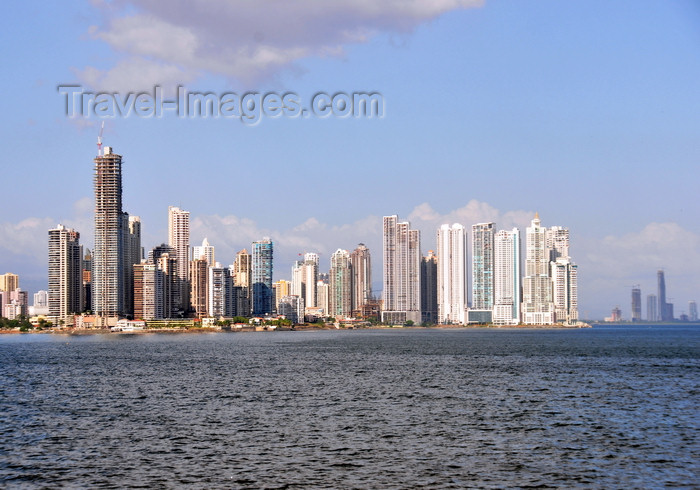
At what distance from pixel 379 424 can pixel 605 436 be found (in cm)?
1488

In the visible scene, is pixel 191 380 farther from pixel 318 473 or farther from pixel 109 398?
pixel 318 473

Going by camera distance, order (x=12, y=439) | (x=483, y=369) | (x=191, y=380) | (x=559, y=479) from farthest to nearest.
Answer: (x=483, y=369)
(x=191, y=380)
(x=12, y=439)
(x=559, y=479)

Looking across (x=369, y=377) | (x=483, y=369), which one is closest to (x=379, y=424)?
(x=369, y=377)

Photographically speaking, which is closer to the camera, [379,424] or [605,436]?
[605,436]

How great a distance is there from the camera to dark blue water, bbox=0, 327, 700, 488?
127 ft

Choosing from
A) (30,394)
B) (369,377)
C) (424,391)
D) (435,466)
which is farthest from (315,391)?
(435,466)

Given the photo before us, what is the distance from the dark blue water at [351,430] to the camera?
3862 cm

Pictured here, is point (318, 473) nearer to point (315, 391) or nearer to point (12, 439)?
point (12, 439)

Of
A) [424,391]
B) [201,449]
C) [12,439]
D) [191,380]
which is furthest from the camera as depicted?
[191,380]

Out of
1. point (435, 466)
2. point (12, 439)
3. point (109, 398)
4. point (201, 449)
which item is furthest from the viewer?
point (109, 398)

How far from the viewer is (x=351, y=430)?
50781mm

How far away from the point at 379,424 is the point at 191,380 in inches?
1486

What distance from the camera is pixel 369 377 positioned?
88188 mm

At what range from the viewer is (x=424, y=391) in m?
72.4
